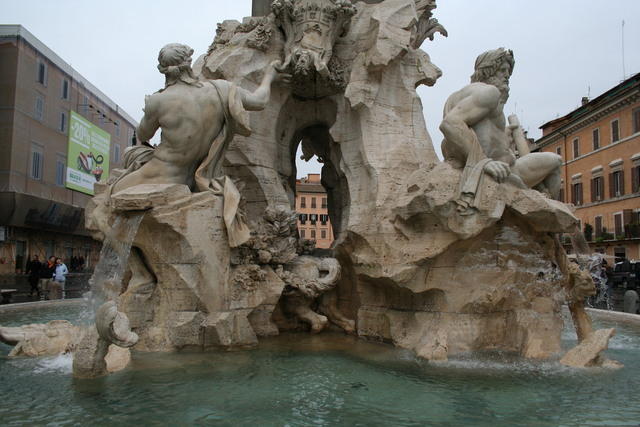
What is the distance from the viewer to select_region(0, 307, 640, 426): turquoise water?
3742 mm

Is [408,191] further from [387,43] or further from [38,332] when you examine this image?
[38,332]

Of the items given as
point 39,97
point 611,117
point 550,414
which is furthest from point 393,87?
point 611,117

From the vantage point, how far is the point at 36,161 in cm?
2531

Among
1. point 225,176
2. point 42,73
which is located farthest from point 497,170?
point 42,73

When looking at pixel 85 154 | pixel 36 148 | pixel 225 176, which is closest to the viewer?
pixel 225 176

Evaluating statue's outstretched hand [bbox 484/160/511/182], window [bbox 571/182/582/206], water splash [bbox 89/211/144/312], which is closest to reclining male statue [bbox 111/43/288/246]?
water splash [bbox 89/211/144/312]

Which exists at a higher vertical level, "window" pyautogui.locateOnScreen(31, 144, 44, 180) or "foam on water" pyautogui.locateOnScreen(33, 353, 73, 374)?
"window" pyautogui.locateOnScreen(31, 144, 44, 180)

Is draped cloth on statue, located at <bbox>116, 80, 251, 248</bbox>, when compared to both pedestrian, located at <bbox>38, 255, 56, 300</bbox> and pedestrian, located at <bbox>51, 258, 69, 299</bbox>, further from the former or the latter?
pedestrian, located at <bbox>38, 255, 56, 300</bbox>

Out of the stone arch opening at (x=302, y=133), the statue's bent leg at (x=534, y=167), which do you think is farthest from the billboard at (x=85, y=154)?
the statue's bent leg at (x=534, y=167)

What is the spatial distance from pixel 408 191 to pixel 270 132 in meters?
2.50

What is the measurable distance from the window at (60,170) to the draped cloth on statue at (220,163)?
22954mm

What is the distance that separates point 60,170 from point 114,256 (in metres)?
24.1

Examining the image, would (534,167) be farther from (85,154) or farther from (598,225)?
(598,225)

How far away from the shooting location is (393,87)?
735 cm
